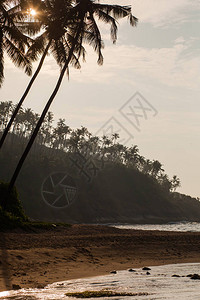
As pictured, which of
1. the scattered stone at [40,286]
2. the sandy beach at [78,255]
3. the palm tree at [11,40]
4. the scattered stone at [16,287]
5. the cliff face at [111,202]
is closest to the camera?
the scattered stone at [16,287]

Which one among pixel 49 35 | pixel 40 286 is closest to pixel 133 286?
pixel 40 286

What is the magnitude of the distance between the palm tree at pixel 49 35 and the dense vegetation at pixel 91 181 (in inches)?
3152

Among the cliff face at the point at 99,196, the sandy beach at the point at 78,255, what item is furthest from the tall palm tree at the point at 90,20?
the cliff face at the point at 99,196

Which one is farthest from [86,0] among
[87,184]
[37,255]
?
[87,184]

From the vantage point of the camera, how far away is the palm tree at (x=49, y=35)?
78.6 feet

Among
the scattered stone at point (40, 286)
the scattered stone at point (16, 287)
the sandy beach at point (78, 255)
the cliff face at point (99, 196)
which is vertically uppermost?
the cliff face at point (99, 196)

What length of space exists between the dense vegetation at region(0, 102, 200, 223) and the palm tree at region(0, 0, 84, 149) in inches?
3152

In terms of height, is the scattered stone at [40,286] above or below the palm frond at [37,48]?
below

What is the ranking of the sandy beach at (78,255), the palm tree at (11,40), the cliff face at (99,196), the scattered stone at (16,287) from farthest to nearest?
the cliff face at (99,196) < the palm tree at (11,40) < the sandy beach at (78,255) < the scattered stone at (16,287)

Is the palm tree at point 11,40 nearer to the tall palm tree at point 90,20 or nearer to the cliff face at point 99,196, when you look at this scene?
the tall palm tree at point 90,20

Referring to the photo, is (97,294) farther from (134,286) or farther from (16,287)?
(16,287)

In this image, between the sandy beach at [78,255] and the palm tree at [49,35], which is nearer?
the sandy beach at [78,255]

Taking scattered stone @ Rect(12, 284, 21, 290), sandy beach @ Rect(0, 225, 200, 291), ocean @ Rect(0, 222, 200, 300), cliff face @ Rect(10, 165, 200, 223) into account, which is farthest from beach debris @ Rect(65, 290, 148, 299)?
cliff face @ Rect(10, 165, 200, 223)

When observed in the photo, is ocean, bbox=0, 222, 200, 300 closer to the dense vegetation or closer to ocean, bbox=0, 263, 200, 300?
ocean, bbox=0, 263, 200, 300
